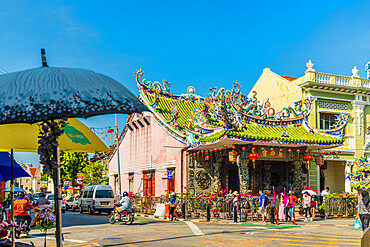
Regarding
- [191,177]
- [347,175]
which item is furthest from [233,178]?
[347,175]

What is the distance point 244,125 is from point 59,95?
18.5 metres

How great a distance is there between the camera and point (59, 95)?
5711 millimetres

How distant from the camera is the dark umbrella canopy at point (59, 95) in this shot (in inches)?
221

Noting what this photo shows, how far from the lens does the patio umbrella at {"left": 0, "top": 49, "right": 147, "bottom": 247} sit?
5605 millimetres

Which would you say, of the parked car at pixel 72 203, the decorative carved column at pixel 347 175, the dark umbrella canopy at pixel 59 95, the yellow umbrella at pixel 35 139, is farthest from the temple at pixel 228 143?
the dark umbrella canopy at pixel 59 95

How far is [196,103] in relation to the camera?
3269 centimetres

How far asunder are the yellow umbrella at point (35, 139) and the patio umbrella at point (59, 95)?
7.69ft

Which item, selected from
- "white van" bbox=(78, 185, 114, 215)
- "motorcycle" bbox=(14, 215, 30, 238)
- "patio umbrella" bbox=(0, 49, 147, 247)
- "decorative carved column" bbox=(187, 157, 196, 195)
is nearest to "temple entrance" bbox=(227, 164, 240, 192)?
"decorative carved column" bbox=(187, 157, 196, 195)

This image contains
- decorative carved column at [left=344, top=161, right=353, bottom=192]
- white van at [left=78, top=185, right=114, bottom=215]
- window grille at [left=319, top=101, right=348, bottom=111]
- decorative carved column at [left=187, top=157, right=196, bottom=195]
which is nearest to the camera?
decorative carved column at [left=187, top=157, right=196, bottom=195]

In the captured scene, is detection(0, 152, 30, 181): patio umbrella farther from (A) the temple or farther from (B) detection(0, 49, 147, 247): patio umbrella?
(A) the temple

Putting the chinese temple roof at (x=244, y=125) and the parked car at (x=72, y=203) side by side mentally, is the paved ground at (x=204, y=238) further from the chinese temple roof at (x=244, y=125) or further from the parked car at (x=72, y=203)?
the parked car at (x=72, y=203)

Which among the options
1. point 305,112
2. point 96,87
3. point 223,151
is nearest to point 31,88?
point 96,87

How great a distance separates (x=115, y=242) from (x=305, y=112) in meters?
17.0

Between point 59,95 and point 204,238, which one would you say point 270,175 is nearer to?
point 204,238
